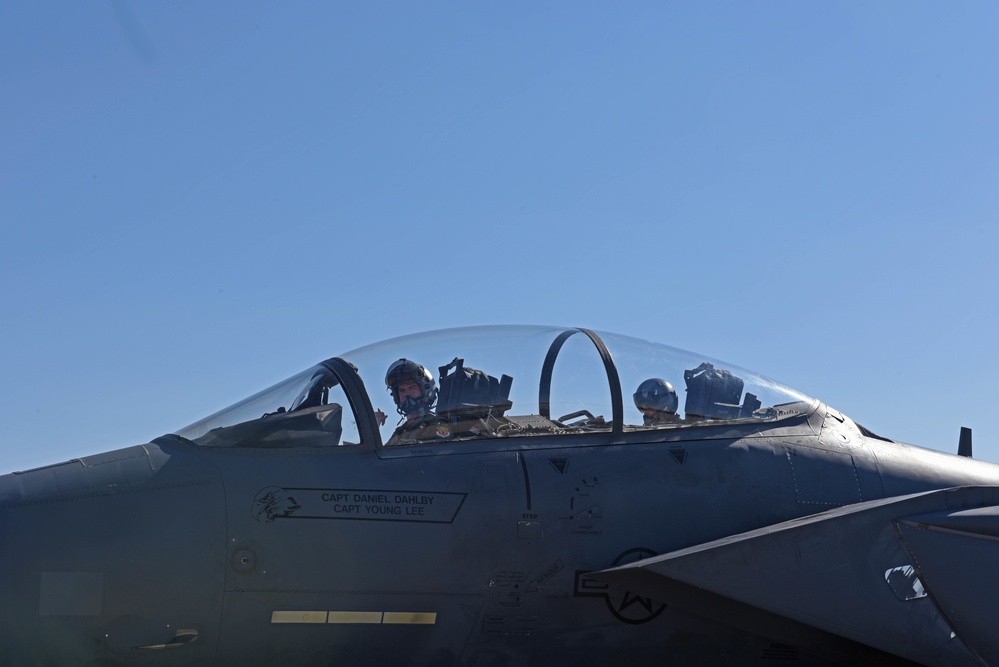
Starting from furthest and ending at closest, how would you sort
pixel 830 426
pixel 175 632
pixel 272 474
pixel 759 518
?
1. pixel 830 426
2. pixel 759 518
3. pixel 272 474
4. pixel 175 632

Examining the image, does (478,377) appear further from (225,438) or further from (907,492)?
(907,492)

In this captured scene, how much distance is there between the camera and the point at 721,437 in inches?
318

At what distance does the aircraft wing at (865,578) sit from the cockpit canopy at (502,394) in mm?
1245

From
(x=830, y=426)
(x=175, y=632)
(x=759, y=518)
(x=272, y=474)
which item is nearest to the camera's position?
(x=175, y=632)

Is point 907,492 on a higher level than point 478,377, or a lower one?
lower

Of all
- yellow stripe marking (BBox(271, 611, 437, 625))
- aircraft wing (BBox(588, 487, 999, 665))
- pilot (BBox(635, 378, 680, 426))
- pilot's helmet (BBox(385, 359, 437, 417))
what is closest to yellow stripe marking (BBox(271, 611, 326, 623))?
yellow stripe marking (BBox(271, 611, 437, 625))

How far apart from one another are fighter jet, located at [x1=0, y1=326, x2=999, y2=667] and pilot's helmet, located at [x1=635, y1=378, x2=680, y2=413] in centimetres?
2

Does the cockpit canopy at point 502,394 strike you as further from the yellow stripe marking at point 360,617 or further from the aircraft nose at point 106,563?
the yellow stripe marking at point 360,617

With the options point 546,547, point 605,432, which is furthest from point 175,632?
point 605,432

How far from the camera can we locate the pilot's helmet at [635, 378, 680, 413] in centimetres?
809

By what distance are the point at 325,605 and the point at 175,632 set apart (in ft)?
2.96

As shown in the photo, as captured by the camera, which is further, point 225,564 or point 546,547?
point 546,547

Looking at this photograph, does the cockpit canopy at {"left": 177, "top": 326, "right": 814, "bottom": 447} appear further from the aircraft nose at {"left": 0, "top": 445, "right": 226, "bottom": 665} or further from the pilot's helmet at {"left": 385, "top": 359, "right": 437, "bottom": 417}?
the aircraft nose at {"left": 0, "top": 445, "right": 226, "bottom": 665}

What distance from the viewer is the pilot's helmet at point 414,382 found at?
298 inches
